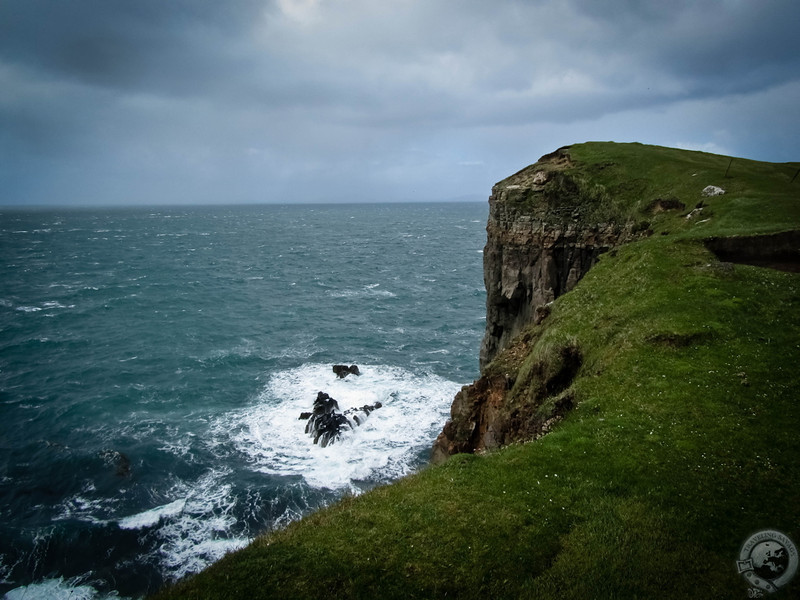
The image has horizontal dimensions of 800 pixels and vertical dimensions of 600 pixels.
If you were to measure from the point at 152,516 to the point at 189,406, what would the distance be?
1910 cm

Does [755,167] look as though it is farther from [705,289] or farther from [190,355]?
[190,355]

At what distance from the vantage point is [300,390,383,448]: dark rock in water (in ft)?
149

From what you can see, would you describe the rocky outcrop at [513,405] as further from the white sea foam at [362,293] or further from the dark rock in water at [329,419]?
the white sea foam at [362,293]

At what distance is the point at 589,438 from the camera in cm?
1753

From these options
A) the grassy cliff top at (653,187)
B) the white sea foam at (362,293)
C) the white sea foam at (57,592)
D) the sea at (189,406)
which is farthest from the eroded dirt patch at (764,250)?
the white sea foam at (362,293)

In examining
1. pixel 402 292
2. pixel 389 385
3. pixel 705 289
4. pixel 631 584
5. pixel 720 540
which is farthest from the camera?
pixel 402 292

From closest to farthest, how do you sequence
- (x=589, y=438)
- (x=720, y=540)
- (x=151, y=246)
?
(x=720, y=540) → (x=589, y=438) → (x=151, y=246)

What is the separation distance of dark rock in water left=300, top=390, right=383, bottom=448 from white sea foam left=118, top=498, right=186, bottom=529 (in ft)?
43.5

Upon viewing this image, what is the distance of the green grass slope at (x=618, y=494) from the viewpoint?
1205 centimetres

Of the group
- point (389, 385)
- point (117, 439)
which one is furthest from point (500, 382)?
point (117, 439)

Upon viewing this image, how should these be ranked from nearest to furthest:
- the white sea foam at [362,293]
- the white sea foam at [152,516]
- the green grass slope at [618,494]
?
1. the green grass slope at [618,494]
2. the white sea foam at [152,516]
3. the white sea foam at [362,293]

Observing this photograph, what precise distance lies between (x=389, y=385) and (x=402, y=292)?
47862mm

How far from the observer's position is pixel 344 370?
60125 millimetres

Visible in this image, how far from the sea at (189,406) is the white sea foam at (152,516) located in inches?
5.5
